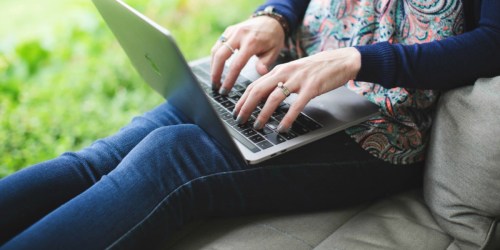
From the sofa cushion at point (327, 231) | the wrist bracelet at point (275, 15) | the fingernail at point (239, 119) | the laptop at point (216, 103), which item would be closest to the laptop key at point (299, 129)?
the laptop at point (216, 103)

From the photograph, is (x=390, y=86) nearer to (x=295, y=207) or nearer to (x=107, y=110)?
(x=295, y=207)

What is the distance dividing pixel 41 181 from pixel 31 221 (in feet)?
0.25

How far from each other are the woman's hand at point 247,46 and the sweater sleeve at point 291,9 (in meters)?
0.04

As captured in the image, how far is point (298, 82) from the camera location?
994 mm

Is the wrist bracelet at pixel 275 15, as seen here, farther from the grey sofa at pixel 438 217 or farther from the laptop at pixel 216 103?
the grey sofa at pixel 438 217

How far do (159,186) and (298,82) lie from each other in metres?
0.33

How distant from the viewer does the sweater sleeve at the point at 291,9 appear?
1.28 meters

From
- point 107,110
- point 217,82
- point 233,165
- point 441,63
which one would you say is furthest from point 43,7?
point 441,63

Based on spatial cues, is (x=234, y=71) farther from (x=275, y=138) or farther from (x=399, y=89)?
(x=399, y=89)

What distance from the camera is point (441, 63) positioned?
3.30 feet

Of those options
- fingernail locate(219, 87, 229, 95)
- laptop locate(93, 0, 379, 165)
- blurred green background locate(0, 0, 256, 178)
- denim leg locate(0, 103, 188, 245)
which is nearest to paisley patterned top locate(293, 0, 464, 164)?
laptop locate(93, 0, 379, 165)

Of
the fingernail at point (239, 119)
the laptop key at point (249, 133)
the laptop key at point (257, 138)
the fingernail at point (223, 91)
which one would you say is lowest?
the laptop key at point (257, 138)

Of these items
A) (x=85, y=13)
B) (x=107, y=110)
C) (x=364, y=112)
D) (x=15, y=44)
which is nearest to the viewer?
(x=364, y=112)

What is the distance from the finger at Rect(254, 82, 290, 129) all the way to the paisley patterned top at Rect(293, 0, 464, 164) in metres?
0.21
